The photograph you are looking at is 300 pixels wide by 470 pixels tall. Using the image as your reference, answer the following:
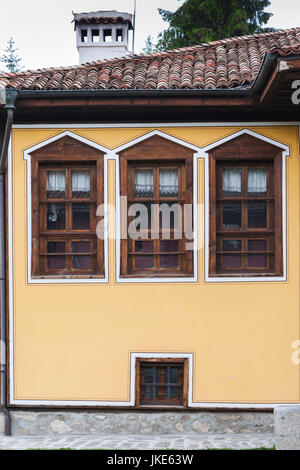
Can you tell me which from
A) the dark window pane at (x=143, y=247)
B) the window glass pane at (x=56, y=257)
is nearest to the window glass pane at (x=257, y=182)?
the dark window pane at (x=143, y=247)

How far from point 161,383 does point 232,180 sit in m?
2.85

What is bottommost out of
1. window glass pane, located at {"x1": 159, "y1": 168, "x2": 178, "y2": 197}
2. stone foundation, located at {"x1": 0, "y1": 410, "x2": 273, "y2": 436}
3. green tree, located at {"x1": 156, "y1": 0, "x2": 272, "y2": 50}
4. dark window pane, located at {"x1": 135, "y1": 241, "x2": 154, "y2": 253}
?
stone foundation, located at {"x1": 0, "y1": 410, "x2": 273, "y2": 436}

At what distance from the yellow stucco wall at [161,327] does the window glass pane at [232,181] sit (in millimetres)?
346

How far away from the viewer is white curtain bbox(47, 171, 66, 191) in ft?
23.4

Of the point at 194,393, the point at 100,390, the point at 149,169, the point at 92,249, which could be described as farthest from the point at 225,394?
the point at 149,169

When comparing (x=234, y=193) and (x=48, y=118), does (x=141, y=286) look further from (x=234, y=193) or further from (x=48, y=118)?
(x=48, y=118)

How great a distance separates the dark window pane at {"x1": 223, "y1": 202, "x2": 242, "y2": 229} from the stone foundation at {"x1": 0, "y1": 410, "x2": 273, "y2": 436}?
2439 millimetres

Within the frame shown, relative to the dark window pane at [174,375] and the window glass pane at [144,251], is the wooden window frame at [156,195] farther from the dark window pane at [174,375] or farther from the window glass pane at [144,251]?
the dark window pane at [174,375]

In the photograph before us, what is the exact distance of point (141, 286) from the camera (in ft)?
22.6

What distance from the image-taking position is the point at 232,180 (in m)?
7.05

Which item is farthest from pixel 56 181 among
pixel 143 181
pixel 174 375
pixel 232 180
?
pixel 174 375

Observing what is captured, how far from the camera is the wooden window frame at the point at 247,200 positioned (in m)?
6.89

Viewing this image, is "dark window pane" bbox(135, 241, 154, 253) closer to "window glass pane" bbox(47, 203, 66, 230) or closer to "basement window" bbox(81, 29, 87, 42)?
"window glass pane" bbox(47, 203, 66, 230)

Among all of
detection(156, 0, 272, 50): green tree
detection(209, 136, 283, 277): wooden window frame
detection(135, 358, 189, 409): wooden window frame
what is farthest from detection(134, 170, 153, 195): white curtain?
detection(156, 0, 272, 50): green tree
